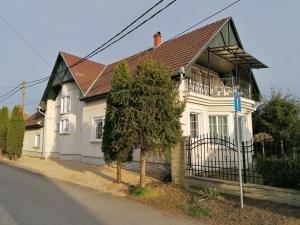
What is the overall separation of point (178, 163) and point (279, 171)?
382 centimetres

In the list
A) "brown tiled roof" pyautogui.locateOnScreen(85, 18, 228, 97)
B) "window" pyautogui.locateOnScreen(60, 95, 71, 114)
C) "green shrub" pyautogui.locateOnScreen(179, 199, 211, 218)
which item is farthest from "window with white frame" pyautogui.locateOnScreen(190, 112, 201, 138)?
"window" pyautogui.locateOnScreen(60, 95, 71, 114)

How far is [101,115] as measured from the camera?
1748 centimetres

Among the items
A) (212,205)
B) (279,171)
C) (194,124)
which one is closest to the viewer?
(212,205)

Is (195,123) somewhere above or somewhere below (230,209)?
above

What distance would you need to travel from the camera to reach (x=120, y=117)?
9.36m

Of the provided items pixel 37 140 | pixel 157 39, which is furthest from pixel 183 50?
pixel 37 140

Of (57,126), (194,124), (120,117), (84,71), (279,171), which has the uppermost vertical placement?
(84,71)

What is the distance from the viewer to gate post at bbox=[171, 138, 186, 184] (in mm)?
10577

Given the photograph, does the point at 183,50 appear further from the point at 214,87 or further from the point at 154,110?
the point at 154,110

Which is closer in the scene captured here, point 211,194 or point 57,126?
point 211,194

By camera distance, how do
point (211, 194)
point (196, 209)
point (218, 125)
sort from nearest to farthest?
point (196, 209) → point (211, 194) → point (218, 125)

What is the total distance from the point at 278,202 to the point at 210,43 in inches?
391

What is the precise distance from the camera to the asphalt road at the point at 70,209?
20.8 ft

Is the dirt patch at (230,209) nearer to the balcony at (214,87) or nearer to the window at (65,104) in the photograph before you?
the balcony at (214,87)
